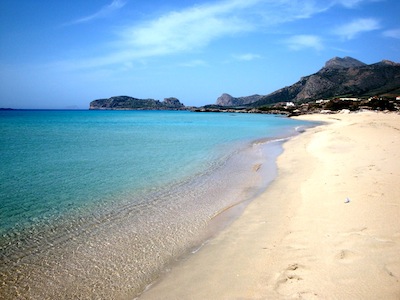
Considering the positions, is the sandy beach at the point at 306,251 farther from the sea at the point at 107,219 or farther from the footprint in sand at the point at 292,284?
the sea at the point at 107,219

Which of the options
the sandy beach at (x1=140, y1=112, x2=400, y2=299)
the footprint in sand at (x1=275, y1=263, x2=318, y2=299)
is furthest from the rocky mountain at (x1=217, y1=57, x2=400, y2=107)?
the footprint in sand at (x1=275, y1=263, x2=318, y2=299)

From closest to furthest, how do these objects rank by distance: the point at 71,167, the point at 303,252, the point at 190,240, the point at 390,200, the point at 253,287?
the point at 253,287
the point at 303,252
the point at 190,240
the point at 390,200
the point at 71,167

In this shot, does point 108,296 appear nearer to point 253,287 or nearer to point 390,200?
point 253,287

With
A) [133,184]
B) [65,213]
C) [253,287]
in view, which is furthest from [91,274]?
[133,184]

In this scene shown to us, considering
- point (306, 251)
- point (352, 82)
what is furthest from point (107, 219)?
point (352, 82)

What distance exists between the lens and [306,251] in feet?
17.1

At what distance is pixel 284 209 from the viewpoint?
26.5 ft

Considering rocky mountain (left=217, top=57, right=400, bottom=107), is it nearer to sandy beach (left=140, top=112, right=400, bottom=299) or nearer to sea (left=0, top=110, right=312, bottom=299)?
sea (left=0, top=110, right=312, bottom=299)

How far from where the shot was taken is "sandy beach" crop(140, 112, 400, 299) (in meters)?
4.10

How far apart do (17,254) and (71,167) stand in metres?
9.68

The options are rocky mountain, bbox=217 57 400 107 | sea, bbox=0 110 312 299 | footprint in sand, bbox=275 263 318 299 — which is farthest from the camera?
rocky mountain, bbox=217 57 400 107

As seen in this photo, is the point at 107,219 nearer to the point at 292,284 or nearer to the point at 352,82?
the point at 292,284

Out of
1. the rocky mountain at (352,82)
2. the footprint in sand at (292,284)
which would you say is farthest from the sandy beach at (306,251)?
the rocky mountain at (352,82)

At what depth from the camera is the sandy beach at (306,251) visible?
4098 millimetres
